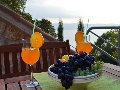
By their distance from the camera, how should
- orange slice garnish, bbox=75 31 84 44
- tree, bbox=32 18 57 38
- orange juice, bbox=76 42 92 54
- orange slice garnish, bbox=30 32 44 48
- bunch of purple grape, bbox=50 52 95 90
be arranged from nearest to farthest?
bunch of purple grape, bbox=50 52 95 90 < orange slice garnish, bbox=30 32 44 48 < orange juice, bbox=76 42 92 54 < orange slice garnish, bbox=75 31 84 44 < tree, bbox=32 18 57 38

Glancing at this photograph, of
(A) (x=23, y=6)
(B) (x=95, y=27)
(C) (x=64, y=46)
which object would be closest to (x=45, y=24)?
(A) (x=23, y=6)

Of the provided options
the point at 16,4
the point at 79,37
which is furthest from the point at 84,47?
the point at 16,4

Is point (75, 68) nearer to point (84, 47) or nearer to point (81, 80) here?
point (81, 80)

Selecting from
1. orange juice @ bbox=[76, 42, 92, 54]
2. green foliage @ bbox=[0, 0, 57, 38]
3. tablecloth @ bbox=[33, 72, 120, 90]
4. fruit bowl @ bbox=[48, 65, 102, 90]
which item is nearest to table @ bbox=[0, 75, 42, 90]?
tablecloth @ bbox=[33, 72, 120, 90]

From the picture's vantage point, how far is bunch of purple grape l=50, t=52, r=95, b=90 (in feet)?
4.04

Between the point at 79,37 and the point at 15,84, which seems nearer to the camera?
the point at 15,84

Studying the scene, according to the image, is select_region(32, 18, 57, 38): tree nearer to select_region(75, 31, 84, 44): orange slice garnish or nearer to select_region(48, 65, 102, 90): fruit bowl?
select_region(75, 31, 84, 44): orange slice garnish

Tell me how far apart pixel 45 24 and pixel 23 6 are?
1.86m

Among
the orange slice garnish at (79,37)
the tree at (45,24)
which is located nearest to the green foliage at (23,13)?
the tree at (45,24)

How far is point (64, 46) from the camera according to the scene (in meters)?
2.23

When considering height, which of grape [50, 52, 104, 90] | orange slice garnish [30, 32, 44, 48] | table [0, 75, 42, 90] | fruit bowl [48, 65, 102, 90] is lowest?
table [0, 75, 42, 90]

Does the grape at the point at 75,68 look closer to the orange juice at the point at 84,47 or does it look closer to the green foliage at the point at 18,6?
the orange juice at the point at 84,47

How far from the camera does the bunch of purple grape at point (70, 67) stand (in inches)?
48.4

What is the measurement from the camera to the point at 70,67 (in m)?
1.26
